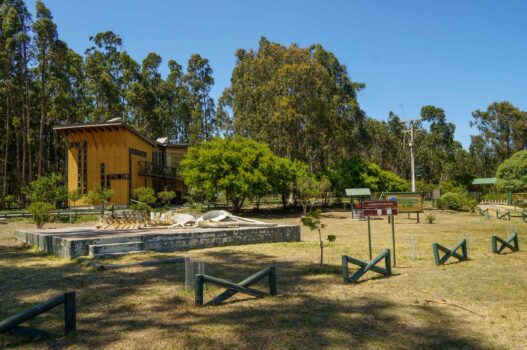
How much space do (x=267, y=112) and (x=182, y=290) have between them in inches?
1226

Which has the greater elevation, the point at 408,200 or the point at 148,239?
the point at 408,200

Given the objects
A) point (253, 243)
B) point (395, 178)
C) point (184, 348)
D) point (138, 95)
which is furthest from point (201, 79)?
point (184, 348)

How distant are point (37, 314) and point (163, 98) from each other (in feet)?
167

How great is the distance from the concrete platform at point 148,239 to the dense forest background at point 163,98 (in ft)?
70.6

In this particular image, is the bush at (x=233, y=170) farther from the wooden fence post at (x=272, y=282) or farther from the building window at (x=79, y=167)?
the wooden fence post at (x=272, y=282)

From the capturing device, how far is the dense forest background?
36.5 metres

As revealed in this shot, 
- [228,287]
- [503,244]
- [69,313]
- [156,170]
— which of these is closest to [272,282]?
[228,287]

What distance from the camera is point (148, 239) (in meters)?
12.7

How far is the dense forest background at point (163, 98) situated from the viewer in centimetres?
3647

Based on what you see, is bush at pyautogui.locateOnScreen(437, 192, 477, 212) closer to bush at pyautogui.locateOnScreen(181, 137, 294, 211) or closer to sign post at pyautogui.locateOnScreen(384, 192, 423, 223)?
sign post at pyautogui.locateOnScreen(384, 192, 423, 223)

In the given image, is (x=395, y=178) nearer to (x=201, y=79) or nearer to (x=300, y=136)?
(x=300, y=136)

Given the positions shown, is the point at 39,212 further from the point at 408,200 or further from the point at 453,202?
the point at 453,202

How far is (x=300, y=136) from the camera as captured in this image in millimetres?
39344

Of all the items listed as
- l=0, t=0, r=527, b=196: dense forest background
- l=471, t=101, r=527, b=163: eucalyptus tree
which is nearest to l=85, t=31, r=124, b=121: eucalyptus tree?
l=0, t=0, r=527, b=196: dense forest background
